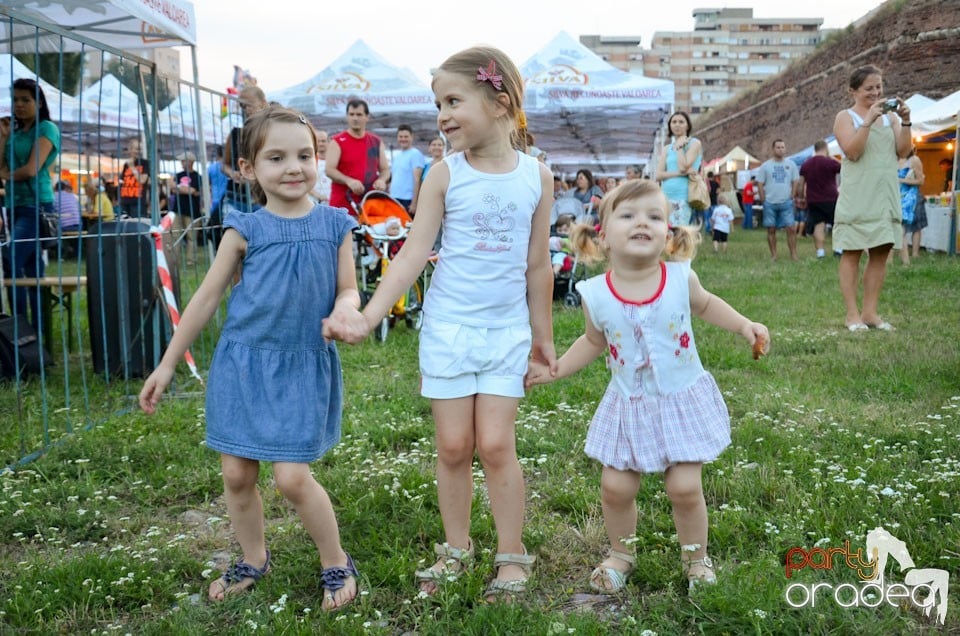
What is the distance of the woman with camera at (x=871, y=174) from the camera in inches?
258

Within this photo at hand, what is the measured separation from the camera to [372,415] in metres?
4.59

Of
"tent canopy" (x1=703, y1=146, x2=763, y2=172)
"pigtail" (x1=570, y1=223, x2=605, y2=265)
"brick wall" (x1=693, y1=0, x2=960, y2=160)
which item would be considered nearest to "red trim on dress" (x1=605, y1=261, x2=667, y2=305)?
"pigtail" (x1=570, y1=223, x2=605, y2=265)

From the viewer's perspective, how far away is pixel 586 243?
117 inches

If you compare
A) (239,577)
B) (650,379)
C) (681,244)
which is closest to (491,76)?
(681,244)

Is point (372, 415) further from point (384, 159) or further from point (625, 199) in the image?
point (384, 159)

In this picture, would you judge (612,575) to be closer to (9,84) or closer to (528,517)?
(528,517)

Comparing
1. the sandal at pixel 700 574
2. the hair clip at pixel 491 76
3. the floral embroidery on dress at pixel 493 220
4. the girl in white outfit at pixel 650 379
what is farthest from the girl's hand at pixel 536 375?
the hair clip at pixel 491 76

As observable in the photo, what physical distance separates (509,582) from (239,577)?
2.85 ft

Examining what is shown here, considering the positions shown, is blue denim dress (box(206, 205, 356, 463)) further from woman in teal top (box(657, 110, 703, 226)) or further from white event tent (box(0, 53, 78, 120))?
woman in teal top (box(657, 110, 703, 226))

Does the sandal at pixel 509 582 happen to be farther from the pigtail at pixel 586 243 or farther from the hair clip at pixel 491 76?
the hair clip at pixel 491 76

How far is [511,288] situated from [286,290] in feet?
2.25

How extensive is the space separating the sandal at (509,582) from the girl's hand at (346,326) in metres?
0.86

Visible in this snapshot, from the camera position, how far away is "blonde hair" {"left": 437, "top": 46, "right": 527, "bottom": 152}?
2.60 m

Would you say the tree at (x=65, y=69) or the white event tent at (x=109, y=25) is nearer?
the white event tent at (x=109, y=25)
